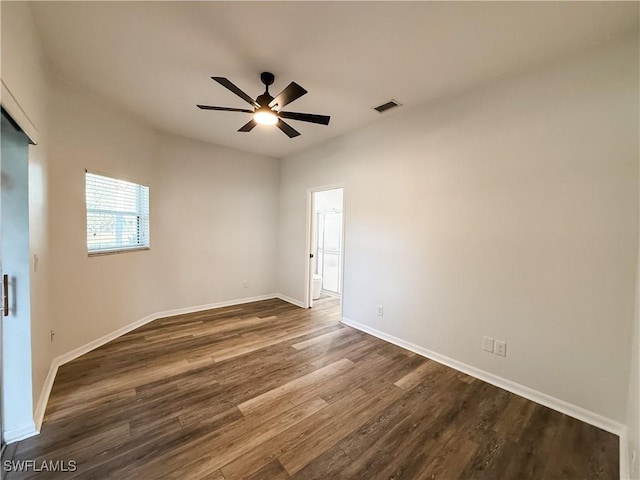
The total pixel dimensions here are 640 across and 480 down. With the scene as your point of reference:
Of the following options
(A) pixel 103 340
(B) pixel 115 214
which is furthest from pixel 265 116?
(A) pixel 103 340

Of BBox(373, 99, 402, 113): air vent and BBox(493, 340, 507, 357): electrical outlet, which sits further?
BBox(373, 99, 402, 113): air vent

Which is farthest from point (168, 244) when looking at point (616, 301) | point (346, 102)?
point (616, 301)

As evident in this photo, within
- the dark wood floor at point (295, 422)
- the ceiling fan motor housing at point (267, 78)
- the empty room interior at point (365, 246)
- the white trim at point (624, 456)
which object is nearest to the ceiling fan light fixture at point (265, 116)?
the empty room interior at point (365, 246)

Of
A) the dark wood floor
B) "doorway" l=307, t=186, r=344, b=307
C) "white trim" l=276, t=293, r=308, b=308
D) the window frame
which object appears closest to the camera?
the dark wood floor

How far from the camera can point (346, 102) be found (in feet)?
9.47

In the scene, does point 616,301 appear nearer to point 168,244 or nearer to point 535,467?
point 535,467

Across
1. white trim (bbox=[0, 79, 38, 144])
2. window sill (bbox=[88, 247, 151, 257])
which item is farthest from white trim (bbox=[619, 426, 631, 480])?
window sill (bbox=[88, 247, 151, 257])

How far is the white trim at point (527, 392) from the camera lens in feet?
6.18

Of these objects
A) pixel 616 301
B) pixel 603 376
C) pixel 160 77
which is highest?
pixel 160 77

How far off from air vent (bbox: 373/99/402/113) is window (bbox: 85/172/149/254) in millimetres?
3272

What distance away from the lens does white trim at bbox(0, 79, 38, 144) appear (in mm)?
1297

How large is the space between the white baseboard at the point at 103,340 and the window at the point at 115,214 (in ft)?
3.37

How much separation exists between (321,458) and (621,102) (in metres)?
3.16

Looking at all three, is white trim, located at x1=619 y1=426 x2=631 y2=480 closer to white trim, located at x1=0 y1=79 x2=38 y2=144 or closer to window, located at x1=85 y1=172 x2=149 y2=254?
white trim, located at x1=0 y1=79 x2=38 y2=144
